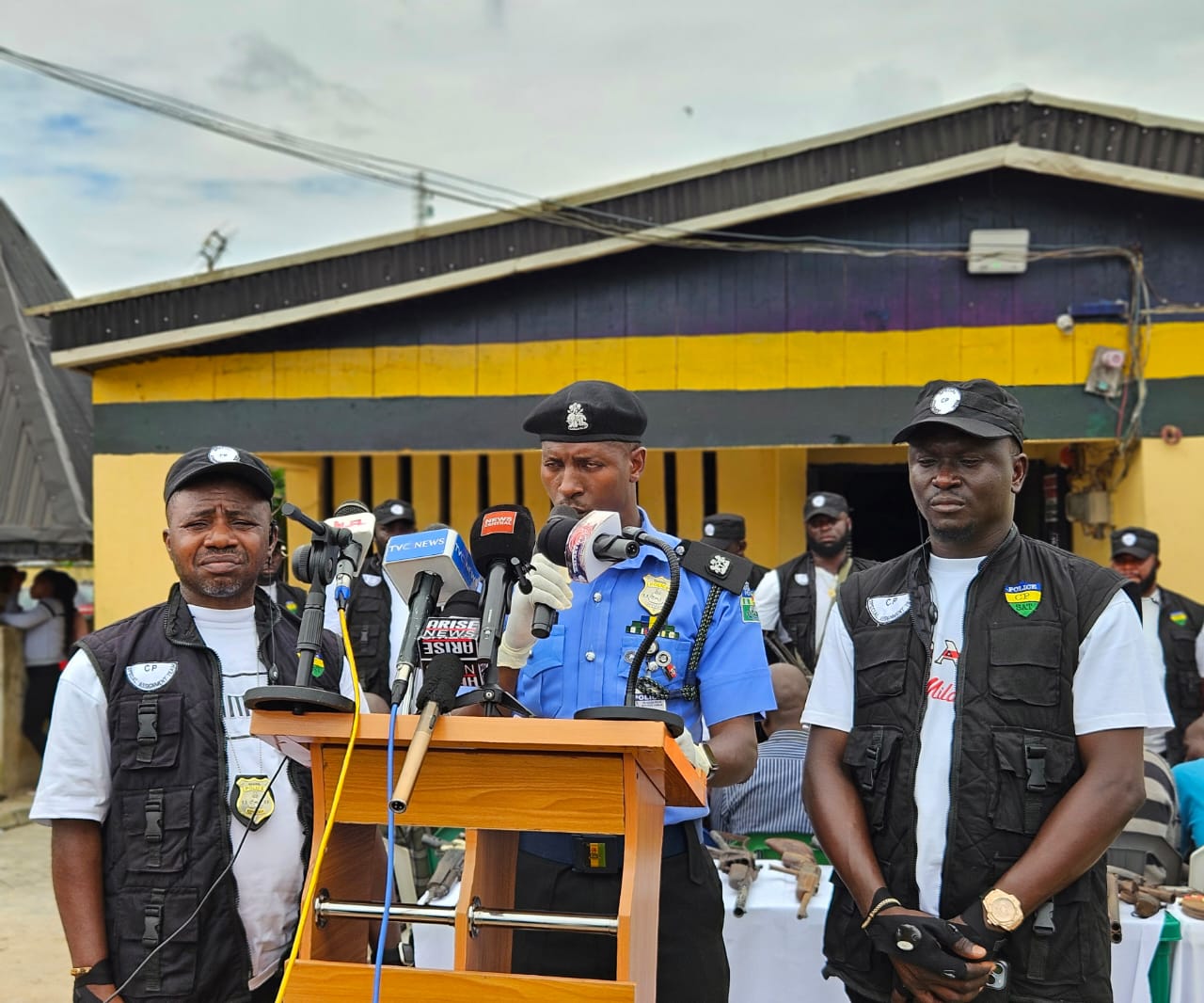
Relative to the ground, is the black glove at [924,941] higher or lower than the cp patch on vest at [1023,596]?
lower

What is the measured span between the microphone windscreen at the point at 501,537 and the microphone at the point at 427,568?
36mm

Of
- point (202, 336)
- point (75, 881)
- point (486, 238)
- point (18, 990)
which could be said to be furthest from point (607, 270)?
point (75, 881)

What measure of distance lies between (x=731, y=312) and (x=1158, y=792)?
453 centimetres

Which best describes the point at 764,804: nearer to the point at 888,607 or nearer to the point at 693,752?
the point at 888,607

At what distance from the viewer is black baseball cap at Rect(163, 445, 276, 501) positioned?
288cm

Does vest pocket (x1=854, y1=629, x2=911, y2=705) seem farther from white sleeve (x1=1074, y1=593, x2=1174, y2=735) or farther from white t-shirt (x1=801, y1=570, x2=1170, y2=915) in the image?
white sleeve (x1=1074, y1=593, x2=1174, y2=735)

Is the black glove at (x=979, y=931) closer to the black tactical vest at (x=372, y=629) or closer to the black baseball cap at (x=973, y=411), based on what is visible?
the black baseball cap at (x=973, y=411)

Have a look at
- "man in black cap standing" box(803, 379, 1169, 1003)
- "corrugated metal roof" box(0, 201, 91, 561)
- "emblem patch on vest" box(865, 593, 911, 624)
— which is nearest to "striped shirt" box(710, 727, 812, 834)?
"man in black cap standing" box(803, 379, 1169, 1003)

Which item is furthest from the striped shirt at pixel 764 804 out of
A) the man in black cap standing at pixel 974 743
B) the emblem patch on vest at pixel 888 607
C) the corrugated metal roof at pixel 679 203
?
the corrugated metal roof at pixel 679 203

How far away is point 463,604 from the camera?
2.11m

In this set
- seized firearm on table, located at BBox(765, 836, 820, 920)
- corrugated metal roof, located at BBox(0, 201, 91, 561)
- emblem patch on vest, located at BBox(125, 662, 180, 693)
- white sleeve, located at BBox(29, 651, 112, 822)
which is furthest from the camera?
corrugated metal roof, located at BBox(0, 201, 91, 561)

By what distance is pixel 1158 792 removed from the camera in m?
4.72

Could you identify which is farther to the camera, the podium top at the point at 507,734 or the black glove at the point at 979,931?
the black glove at the point at 979,931

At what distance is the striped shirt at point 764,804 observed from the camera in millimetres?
5262
